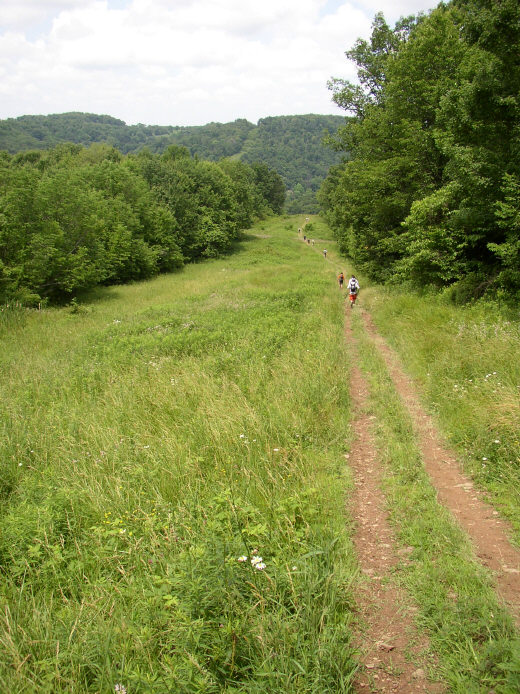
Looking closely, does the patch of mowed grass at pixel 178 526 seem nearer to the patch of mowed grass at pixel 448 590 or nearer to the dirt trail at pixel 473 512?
the patch of mowed grass at pixel 448 590

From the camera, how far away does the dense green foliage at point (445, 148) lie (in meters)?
10.5

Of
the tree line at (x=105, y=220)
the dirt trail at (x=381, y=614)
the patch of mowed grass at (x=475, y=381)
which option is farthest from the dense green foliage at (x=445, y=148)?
the tree line at (x=105, y=220)

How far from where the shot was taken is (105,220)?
1164 inches

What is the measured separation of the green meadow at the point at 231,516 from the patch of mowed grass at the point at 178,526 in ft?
0.07

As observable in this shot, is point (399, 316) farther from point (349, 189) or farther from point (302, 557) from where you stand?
point (349, 189)

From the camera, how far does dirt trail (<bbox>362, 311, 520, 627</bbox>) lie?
3.56 m

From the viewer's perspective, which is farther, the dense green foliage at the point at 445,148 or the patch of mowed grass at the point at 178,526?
the dense green foliage at the point at 445,148

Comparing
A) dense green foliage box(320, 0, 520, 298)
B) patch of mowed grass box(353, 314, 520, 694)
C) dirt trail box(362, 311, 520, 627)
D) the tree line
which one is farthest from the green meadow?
the tree line

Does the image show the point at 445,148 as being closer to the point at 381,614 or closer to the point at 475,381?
the point at 475,381

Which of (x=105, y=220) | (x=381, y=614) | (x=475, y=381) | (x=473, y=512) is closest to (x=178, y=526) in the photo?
(x=381, y=614)

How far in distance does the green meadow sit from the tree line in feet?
45.6

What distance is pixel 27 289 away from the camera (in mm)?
20609

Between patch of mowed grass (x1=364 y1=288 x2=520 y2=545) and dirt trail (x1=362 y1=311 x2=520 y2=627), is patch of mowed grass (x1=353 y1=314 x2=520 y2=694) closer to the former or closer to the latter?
dirt trail (x1=362 y1=311 x2=520 y2=627)

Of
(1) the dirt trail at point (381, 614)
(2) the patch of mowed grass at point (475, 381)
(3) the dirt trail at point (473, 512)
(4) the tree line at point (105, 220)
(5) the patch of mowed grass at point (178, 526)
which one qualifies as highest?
(4) the tree line at point (105, 220)
